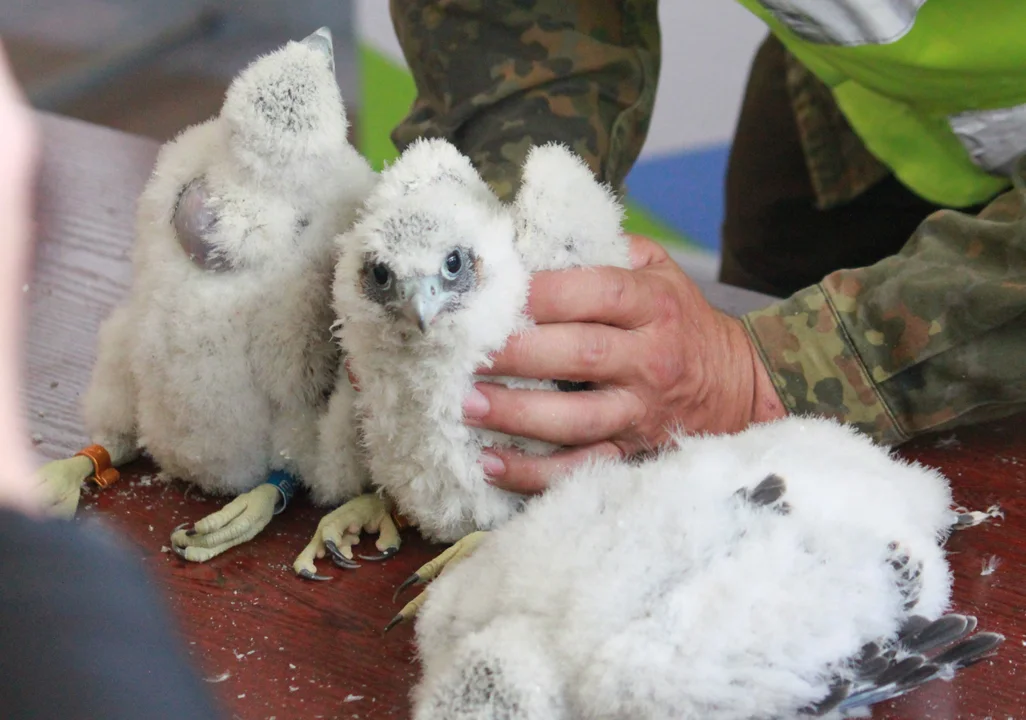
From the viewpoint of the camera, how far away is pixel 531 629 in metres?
0.69

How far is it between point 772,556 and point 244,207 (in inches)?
23.5

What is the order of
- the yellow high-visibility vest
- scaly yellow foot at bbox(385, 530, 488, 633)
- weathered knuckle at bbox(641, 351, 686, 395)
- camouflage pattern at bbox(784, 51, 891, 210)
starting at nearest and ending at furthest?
scaly yellow foot at bbox(385, 530, 488, 633)
weathered knuckle at bbox(641, 351, 686, 395)
the yellow high-visibility vest
camouflage pattern at bbox(784, 51, 891, 210)

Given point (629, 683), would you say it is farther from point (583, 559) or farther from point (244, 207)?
point (244, 207)

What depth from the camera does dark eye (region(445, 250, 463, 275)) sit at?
0.86 metres

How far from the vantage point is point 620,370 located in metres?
1.01

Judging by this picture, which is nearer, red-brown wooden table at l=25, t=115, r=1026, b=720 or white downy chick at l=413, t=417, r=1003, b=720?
white downy chick at l=413, t=417, r=1003, b=720

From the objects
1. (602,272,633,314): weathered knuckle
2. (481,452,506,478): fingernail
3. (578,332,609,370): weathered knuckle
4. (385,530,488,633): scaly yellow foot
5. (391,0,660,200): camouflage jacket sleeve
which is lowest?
(385,530,488,633): scaly yellow foot

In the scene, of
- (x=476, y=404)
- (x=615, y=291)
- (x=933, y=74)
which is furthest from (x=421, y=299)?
(x=933, y=74)

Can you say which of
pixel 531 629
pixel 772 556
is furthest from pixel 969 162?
pixel 531 629

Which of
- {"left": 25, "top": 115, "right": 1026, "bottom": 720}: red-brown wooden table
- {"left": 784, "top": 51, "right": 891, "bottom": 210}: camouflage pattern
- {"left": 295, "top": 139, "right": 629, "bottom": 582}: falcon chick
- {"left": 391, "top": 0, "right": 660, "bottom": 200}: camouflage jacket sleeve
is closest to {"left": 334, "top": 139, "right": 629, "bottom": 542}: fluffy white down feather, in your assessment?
{"left": 295, "top": 139, "right": 629, "bottom": 582}: falcon chick

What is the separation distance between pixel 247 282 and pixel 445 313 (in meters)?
0.25

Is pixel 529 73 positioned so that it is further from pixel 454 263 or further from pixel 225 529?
pixel 225 529

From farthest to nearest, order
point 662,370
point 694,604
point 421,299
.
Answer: point 662,370, point 421,299, point 694,604

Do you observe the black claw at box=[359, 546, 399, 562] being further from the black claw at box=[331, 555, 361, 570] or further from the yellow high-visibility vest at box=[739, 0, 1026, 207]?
the yellow high-visibility vest at box=[739, 0, 1026, 207]
